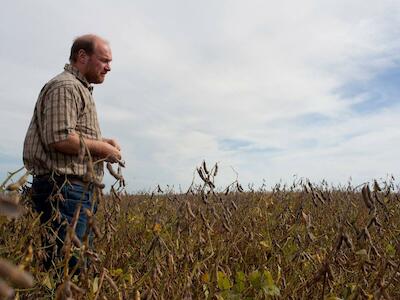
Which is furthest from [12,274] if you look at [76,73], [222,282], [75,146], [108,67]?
[108,67]

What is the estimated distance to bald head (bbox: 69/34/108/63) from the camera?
337cm

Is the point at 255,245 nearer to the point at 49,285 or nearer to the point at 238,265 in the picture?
the point at 238,265

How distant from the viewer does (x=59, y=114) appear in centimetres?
289

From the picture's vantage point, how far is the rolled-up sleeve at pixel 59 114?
287 centimetres

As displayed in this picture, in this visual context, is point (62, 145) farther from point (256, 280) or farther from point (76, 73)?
point (256, 280)

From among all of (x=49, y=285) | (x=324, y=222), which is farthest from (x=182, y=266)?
(x=324, y=222)

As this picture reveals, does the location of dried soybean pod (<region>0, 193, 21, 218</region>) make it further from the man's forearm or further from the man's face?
the man's face

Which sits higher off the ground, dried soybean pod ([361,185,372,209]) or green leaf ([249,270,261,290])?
dried soybean pod ([361,185,372,209])

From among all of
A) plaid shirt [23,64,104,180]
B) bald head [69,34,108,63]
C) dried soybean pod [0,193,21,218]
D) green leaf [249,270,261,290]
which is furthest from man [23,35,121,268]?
dried soybean pod [0,193,21,218]

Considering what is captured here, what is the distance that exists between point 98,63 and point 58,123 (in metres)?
0.72

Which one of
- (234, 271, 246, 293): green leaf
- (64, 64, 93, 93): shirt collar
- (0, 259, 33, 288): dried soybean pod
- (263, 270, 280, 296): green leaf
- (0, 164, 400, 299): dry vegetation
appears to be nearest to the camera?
(0, 259, 33, 288): dried soybean pod

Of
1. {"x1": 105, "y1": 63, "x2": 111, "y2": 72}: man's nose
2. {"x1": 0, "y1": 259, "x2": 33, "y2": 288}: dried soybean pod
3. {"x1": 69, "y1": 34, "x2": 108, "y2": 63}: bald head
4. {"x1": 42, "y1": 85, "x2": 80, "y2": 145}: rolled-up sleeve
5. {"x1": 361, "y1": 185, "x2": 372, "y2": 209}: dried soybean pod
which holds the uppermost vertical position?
{"x1": 69, "y1": 34, "x2": 108, "y2": 63}: bald head

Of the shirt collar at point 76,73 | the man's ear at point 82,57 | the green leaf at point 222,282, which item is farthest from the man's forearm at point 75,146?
the green leaf at point 222,282

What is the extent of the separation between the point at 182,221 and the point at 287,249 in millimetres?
948
